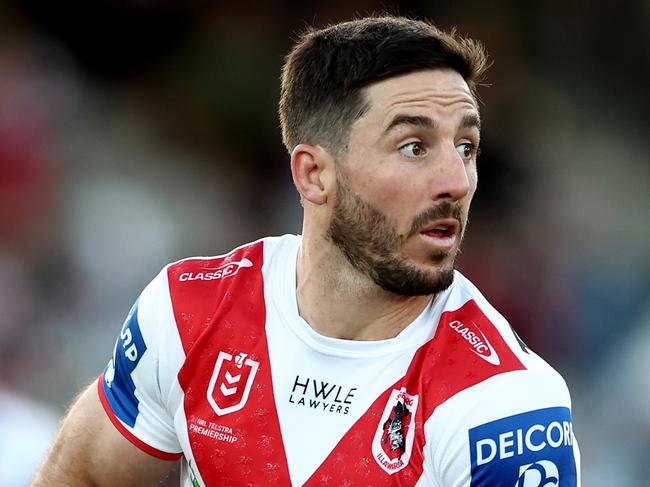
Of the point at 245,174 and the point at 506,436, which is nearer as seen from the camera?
the point at 506,436

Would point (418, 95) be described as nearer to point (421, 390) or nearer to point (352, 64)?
point (352, 64)

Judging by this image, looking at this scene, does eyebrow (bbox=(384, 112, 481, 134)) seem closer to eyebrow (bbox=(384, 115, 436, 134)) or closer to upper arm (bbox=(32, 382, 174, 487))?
eyebrow (bbox=(384, 115, 436, 134))

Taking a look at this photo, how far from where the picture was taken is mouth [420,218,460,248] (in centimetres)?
304

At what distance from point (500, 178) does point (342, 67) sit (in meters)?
4.76

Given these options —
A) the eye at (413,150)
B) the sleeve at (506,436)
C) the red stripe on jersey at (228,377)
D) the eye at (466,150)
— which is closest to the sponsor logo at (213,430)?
the red stripe on jersey at (228,377)

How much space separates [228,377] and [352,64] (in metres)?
1.00

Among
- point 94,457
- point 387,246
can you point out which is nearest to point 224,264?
point 387,246

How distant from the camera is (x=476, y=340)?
9.95 ft

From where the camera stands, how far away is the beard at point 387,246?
3.05 m

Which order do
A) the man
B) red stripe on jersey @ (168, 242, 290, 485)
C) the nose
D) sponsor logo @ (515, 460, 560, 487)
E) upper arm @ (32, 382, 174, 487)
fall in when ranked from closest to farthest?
1. sponsor logo @ (515, 460, 560, 487)
2. the man
3. the nose
4. red stripe on jersey @ (168, 242, 290, 485)
5. upper arm @ (32, 382, 174, 487)

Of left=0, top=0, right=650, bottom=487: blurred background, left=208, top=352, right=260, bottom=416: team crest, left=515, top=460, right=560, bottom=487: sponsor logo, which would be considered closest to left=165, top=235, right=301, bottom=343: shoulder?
left=208, top=352, right=260, bottom=416: team crest

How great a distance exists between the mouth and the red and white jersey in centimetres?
23

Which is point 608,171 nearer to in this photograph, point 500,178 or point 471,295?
point 500,178

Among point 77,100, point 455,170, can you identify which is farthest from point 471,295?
point 77,100
